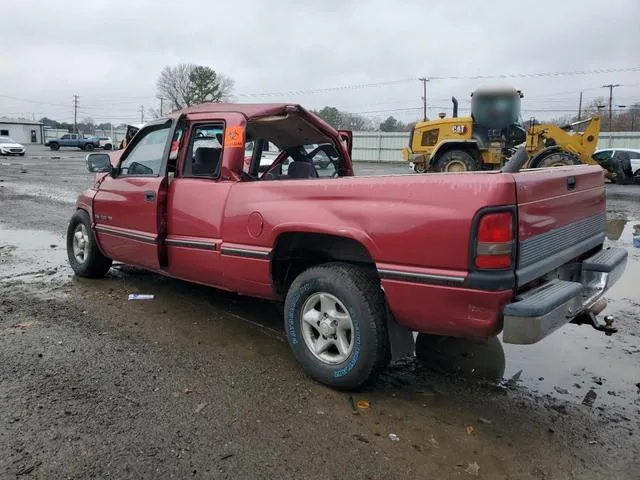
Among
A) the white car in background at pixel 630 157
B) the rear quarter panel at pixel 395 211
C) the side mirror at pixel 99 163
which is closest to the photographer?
the rear quarter panel at pixel 395 211

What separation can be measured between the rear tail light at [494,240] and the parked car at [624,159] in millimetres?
21163

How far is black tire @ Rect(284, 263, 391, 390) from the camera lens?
3322 mm

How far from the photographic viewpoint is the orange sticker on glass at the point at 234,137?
439cm

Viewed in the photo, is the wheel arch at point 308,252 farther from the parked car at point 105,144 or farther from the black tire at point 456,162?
the parked car at point 105,144

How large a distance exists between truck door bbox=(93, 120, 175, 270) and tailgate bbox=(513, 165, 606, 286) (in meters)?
3.09

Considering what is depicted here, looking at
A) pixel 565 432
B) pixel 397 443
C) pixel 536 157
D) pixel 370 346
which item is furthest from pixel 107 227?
pixel 536 157

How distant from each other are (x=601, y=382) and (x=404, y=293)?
5.74 ft

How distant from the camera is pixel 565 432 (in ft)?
10.2

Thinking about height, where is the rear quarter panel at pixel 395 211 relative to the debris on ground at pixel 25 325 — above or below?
above

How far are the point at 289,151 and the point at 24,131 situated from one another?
93024 mm

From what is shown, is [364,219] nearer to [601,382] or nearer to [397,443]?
[397,443]

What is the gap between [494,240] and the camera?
284cm

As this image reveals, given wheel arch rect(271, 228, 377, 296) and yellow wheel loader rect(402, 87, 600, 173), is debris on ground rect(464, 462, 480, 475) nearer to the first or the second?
wheel arch rect(271, 228, 377, 296)

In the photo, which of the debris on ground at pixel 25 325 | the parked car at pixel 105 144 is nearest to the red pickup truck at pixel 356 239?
the debris on ground at pixel 25 325
